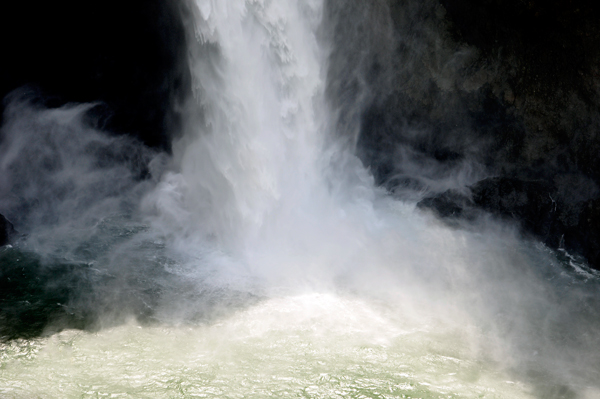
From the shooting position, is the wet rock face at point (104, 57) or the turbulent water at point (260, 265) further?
the wet rock face at point (104, 57)

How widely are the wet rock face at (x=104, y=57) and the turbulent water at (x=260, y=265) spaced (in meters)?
0.45

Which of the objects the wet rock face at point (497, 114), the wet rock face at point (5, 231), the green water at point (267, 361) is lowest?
the green water at point (267, 361)

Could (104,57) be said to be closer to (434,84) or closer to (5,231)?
(5,231)

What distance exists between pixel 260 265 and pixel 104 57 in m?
5.51

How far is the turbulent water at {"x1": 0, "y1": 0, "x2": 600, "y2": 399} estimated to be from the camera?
5.28 meters

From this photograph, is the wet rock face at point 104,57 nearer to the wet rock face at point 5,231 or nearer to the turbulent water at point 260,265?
the turbulent water at point 260,265

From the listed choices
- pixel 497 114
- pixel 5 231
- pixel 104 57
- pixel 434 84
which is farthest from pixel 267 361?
pixel 104 57

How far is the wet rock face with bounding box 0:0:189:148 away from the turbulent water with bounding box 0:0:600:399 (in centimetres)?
45

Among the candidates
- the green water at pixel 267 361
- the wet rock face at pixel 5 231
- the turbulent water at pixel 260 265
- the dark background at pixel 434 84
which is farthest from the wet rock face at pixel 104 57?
the green water at pixel 267 361

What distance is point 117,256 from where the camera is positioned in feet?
25.6

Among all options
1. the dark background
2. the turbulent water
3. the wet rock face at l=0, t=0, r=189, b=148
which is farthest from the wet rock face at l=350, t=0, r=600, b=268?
the wet rock face at l=0, t=0, r=189, b=148

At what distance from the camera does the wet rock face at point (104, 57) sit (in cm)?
920

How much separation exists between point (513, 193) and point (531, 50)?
7.61 feet

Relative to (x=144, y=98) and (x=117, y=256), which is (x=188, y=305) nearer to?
→ (x=117, y=256)
